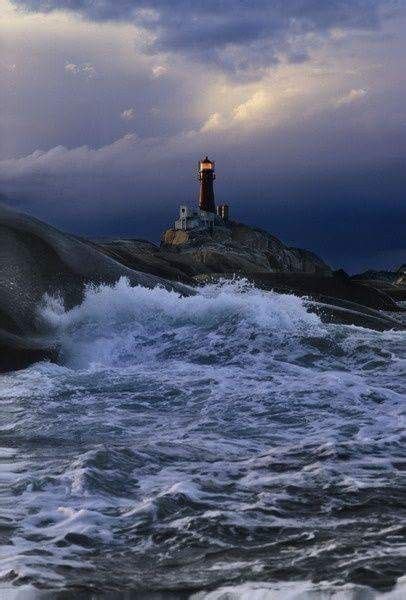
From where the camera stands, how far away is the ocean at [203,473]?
11.5 feet

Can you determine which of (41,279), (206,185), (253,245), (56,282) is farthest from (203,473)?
(206,185)

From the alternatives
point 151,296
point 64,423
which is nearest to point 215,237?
point 151,296

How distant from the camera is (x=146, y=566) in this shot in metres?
3.63

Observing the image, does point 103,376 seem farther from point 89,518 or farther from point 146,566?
point 146,566

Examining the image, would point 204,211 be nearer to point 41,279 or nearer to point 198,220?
point 198,220

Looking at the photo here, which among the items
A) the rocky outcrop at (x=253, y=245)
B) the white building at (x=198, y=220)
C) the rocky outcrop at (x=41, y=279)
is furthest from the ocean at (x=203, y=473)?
the white building at (x=198, y=220)

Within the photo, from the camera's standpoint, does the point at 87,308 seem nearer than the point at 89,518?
No

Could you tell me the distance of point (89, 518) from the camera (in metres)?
4.35

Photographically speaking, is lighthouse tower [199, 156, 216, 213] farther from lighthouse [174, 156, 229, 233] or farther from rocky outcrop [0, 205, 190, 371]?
rocky outcrop [0, 205, 190, 371]

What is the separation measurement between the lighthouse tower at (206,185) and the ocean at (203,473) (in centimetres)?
6858

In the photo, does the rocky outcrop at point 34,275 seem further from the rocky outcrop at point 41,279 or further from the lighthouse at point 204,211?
the lighthouse at point 204,211

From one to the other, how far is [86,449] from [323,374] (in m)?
4.64

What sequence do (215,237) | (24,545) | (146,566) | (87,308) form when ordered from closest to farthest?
(146,566), (24,545), (87,308), (215,237)

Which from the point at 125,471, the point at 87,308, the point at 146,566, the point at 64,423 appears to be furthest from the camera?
the point at 87,308
